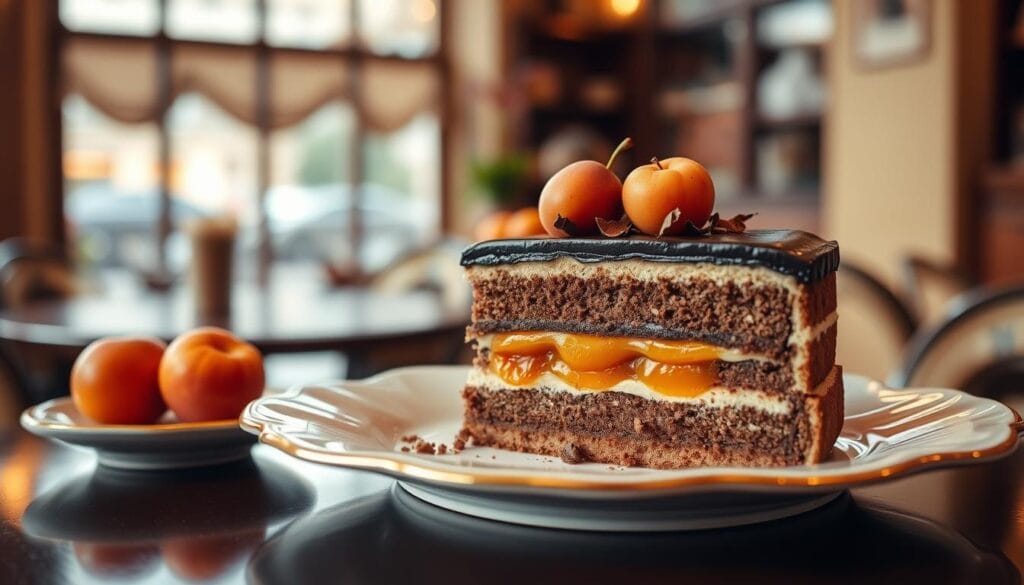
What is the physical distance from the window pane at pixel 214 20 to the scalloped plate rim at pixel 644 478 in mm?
7493

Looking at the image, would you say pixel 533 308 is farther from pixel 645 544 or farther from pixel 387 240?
pixel 387 240

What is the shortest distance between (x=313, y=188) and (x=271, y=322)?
5.29 m

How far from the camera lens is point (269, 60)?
8.05 meters

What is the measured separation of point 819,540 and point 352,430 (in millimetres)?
628

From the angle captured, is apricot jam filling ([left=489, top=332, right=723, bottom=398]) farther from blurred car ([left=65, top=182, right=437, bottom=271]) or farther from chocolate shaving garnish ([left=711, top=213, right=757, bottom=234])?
blurred car ([left=65, top=182, right=437, bottom=271])

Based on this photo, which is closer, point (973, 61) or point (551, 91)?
point (973, 61)

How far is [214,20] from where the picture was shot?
7.86m

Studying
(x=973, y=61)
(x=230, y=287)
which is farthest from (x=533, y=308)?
(x=973, y=61)

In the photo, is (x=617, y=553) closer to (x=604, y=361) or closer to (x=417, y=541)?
(x=417, y=541)

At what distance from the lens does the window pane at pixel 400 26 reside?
8.46 meters

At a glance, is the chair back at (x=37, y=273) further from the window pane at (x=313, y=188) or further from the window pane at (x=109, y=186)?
the window pane at (x=313, y=188)

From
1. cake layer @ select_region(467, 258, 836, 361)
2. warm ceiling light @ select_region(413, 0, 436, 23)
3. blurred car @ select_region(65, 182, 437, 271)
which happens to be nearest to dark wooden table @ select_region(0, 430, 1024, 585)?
cake layer @ select_region(467, 258, 836, 361)

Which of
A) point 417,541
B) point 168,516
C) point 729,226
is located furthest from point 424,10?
point 417,541

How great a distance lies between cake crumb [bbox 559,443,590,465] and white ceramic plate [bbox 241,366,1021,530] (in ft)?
0.04
